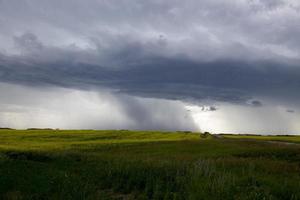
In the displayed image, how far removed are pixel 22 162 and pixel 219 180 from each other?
14007 millimetres

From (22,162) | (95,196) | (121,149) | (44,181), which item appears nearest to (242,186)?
(95,196)

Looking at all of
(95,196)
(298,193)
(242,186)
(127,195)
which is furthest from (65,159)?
(298,193)

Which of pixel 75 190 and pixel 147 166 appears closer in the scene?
pixel 75 190

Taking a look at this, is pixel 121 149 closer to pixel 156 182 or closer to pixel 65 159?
pixel 65 159

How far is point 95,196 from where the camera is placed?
14.1 metres

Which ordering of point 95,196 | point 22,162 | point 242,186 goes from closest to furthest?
1. point 95,196
2. point 242,186
3. point 22,162

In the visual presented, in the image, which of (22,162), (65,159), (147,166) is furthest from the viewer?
(65,159)

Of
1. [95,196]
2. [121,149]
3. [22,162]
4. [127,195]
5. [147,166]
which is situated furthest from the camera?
[121,149]

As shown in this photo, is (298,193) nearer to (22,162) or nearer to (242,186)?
(242,186)

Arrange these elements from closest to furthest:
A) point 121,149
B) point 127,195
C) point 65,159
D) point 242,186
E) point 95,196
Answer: point 95,196, point 242,186, point 127,195, point 65,159, point 121,149

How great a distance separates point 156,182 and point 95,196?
3797mm

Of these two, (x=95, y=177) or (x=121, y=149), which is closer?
(x=95, y=177)

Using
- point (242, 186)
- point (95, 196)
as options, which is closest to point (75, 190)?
point (95, 196)

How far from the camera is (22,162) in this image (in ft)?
77.3
